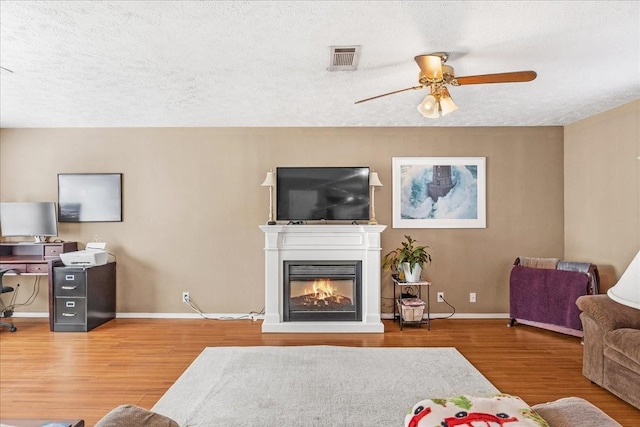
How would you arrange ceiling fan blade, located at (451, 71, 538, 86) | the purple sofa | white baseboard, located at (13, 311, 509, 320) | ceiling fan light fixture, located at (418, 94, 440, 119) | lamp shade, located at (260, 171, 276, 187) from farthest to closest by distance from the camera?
white baseboard, located at (13, 311, 509, 320) → lamp shade, located at (260, 171, 276, 187) → the purple sofa → ceiling fan light fixture, located at (418, 94, 440, 119) → ceiling fan blade, located at (451, 71, 538, 86)

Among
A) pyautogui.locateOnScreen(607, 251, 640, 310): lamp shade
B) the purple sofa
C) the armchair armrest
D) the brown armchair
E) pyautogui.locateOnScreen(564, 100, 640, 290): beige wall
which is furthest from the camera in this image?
the purple sofa

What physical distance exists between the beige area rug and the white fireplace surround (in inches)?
27.7

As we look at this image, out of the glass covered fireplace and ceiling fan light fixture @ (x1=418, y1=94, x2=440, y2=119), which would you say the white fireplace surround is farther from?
ceiling fan light fixture @ (x1=418, y1=94, x2=440, y2=119)

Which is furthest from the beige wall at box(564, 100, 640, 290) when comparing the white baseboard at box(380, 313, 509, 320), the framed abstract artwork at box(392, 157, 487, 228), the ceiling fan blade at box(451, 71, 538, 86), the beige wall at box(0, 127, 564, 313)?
the ceiling fan blade at box(451, 71, 538, 86)

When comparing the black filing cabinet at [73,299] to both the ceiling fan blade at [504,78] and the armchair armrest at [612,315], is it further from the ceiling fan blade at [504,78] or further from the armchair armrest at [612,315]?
the armchair armrest at [612,315]

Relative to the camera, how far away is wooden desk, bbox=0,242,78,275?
4910 millimetres

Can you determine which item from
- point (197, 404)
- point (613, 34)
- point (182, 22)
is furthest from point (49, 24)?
point (613, 34)

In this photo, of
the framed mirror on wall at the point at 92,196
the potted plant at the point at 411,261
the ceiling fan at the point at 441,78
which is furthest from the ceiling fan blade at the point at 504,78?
the framed mirror on wall at the point at 92,196

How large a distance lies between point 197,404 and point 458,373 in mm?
2090

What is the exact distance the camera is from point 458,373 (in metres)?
3.54

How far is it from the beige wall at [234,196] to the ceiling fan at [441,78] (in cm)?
234

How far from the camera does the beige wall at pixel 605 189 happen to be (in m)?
4.20

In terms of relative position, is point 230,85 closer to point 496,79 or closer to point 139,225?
point 496,79

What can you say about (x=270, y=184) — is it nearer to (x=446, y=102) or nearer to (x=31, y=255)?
(x=446, y=102)
